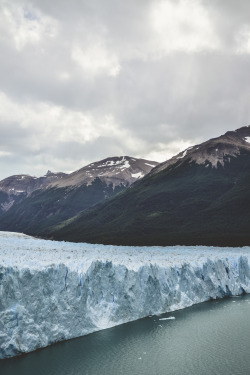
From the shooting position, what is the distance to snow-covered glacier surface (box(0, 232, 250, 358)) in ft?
87.9

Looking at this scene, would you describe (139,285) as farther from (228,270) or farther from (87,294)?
(228,270)

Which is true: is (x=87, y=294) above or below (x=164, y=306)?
→ above

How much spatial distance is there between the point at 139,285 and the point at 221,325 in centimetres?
983

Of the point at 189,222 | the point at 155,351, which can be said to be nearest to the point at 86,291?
the point at 155,351

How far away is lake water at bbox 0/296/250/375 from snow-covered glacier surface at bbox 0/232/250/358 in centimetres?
109

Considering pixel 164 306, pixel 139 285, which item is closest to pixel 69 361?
pixel 139 285

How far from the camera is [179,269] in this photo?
136 feet

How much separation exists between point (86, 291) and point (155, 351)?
29.1ft

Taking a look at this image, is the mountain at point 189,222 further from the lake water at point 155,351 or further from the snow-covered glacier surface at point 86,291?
the lake water at point 155,351

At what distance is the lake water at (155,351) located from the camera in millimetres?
24688

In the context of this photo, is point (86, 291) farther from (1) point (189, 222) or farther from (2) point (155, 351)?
(1) point (189, 222)

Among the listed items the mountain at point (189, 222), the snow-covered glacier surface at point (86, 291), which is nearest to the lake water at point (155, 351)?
the snow-covered glacier surface at point (86, 291)

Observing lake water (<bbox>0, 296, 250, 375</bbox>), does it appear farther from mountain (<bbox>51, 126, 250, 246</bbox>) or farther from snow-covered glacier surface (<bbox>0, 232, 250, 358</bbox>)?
mountain (<bbox>51, 126, 250, 246</bbox>)

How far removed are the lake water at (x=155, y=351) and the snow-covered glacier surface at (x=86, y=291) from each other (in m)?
1.09
